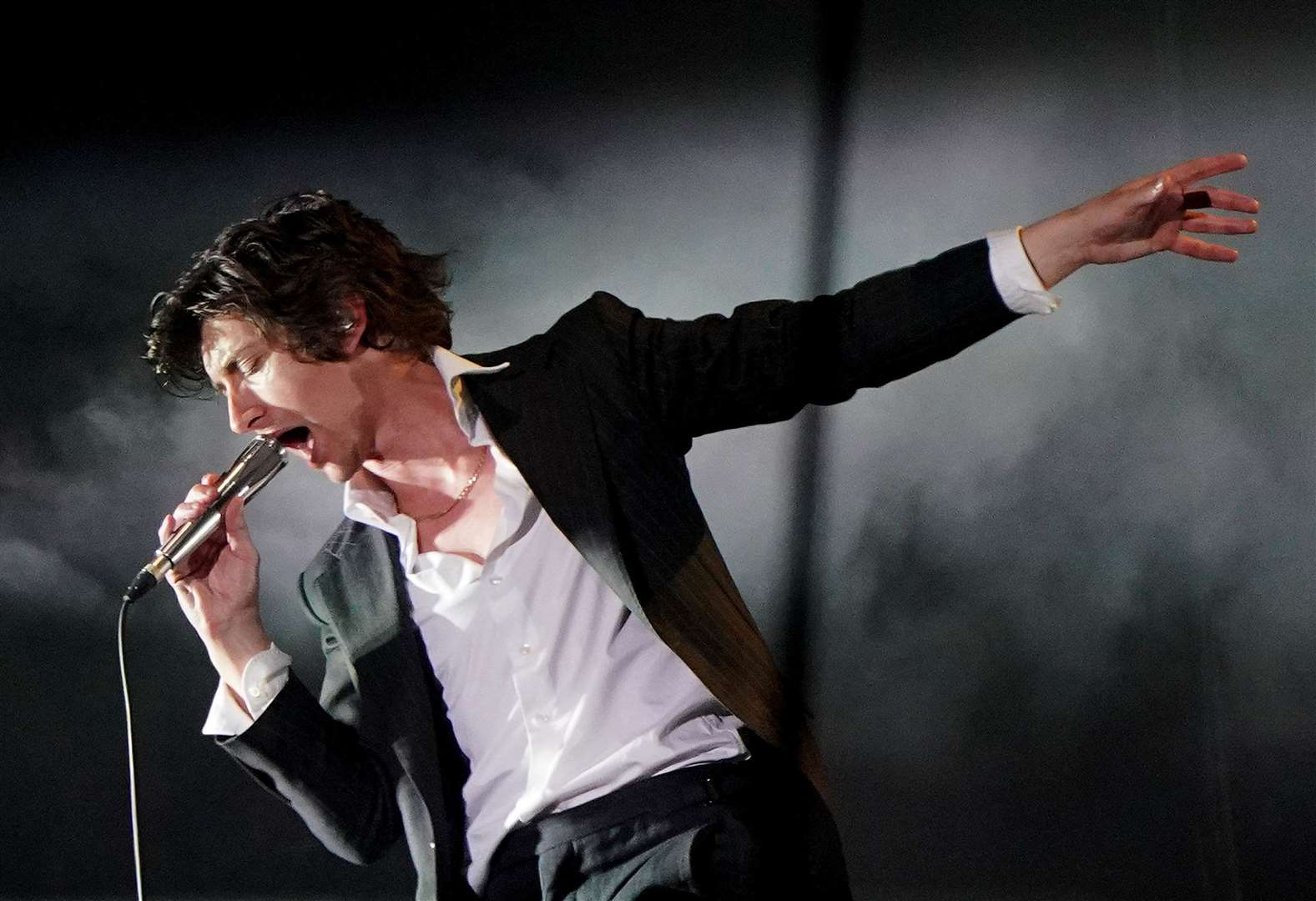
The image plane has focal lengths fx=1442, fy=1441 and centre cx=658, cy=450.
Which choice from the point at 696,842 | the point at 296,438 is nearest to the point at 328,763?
the point at 296,438

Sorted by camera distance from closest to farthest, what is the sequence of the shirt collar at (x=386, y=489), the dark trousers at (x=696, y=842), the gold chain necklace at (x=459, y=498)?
the dark trousers at (x=696, y=842), the shirt collar at (x=386, y=489), the gold chain necklace at (x=459, y=498)

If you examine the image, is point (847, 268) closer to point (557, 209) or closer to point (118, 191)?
point (557, 209)

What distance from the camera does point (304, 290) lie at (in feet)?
5.54

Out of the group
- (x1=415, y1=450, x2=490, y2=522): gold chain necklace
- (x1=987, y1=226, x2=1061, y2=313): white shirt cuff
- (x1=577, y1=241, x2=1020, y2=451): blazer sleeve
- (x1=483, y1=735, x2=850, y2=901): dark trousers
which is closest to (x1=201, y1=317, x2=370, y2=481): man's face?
(x1=415, y1=450, x2=490, y2=522): gold chain necklace

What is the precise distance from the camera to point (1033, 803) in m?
1.73

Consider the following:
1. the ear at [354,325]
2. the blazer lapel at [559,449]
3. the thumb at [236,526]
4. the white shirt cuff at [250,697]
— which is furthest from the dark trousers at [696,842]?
the ear at [354,325]

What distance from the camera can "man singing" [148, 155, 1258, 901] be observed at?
133cm

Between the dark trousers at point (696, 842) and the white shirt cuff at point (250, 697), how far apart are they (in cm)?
34

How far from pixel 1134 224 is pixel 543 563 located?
2.21 feet

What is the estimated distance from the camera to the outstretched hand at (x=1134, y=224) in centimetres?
125

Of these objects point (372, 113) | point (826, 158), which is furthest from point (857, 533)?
point (372, 113)

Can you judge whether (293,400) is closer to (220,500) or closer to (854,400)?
(220,500)

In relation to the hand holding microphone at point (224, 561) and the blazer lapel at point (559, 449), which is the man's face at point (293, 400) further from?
the blazer lapel at point (559, 449)

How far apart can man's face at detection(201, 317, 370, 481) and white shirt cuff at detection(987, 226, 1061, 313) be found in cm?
76
